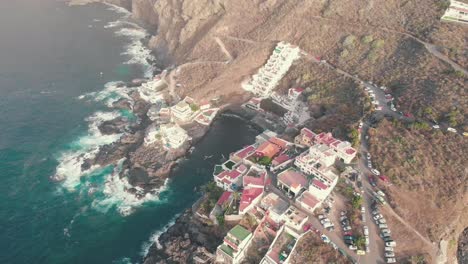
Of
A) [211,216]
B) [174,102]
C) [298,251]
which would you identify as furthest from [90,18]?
[298,251]

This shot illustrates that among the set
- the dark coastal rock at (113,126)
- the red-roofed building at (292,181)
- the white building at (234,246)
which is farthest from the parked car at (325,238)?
the dark coastal rock at (113,126)

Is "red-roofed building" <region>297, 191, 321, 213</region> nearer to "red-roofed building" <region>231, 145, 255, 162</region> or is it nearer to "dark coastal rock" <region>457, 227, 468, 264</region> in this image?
"red-roofed building" <region>231, 145, 255, 162</region>

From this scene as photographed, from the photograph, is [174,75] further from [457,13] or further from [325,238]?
[457,13]

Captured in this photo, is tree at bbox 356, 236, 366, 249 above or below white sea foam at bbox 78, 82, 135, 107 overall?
above

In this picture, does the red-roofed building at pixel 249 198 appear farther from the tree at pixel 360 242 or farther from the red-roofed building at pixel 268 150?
the tree at pixel 360 242

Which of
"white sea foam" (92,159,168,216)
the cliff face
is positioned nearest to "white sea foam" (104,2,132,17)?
the cliff face

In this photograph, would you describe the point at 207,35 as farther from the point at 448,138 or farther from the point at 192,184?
the point at 448,138
